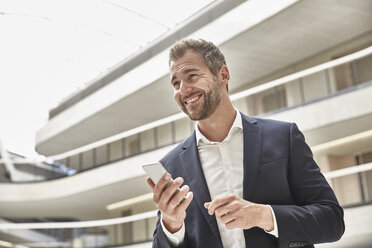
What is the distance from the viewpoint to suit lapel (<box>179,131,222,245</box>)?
7.14ft

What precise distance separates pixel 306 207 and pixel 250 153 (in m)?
0.33

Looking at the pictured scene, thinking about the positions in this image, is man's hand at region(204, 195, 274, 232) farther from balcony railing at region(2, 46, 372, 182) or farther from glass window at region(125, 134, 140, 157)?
glass window at region(125, 134, 140, 157)

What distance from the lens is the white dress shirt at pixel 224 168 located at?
2.22 meters

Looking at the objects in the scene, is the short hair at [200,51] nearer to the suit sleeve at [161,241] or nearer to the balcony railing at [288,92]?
the suit sleeve at [161,241]

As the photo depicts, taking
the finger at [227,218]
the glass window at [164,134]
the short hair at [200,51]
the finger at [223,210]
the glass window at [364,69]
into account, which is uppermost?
the glass window at [164,134]

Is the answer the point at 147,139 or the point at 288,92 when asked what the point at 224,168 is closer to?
the point at 288,92

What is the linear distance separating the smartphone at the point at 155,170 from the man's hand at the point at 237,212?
0.23 m

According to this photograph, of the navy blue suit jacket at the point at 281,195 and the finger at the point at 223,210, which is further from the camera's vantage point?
the navy blue suit jacket at the point at 281,195

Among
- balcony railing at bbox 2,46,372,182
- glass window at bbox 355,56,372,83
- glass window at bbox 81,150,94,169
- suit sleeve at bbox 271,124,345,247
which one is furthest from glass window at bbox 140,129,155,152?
suit sleeve at bbox 271,124,345,247

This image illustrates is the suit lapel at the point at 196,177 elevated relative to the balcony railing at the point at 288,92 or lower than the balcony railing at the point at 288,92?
lower

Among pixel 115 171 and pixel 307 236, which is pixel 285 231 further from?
pixel 115 171

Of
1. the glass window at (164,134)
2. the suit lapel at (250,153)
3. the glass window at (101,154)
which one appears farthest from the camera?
the glass window at (101,154)

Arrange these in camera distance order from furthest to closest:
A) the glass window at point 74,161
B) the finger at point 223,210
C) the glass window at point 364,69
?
the glass window at point 74,161 < the glass window at point 364,69 < the finger at point 223,210

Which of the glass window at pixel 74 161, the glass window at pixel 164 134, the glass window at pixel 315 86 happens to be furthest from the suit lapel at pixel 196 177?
the glass window at pixel 74 161
